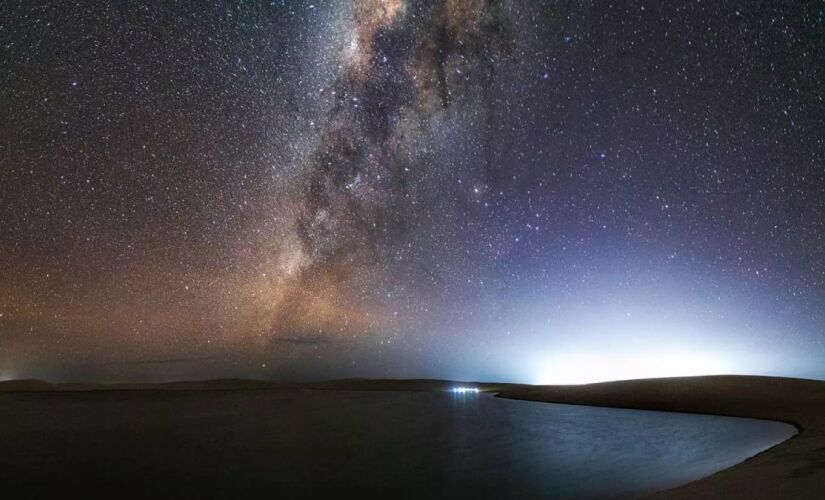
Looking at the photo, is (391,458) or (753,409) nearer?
(391,458)

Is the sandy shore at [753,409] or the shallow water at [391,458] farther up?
the sandy shore at [753,409]

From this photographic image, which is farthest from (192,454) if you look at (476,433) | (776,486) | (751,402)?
(751,402)

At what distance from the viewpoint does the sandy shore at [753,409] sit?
7680 mm

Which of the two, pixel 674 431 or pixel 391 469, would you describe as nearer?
pixel 391 469

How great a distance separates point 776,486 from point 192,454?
13775 millimetres

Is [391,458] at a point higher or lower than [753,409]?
lower

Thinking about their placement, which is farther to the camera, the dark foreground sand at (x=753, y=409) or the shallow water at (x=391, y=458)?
the shallow water at (x=391, y=458)

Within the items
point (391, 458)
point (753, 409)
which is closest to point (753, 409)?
point (753, 409)

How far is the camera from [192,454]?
1533 cm

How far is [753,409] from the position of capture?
85.5ft

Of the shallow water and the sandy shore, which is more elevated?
the sandy shore

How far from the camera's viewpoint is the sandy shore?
768 centimetres

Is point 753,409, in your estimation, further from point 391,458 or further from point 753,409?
point 391,458

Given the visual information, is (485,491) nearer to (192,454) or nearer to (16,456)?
(192,454)
